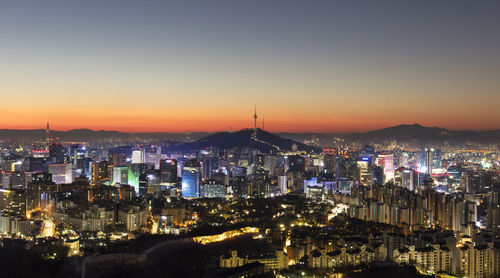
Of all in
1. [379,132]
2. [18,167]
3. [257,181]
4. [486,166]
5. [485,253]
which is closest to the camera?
[485,253]

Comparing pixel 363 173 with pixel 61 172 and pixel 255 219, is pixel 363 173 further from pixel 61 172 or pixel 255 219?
pixel 61 172

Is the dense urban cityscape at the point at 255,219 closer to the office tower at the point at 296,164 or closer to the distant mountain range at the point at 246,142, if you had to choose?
the office tower at the point at 296,164

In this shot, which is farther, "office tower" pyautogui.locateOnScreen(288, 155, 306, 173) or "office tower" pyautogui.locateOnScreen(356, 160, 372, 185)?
"office tower" pyautogui.locateOnScreen(288, 155, 306, 173)

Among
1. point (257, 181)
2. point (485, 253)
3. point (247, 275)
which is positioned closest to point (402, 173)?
point (257, 181)

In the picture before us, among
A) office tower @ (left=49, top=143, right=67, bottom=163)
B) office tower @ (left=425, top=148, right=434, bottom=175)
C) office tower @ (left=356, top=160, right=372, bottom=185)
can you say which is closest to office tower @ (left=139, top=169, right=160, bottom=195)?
office tower @ (left=49, top=143, right=67, bottom=163)

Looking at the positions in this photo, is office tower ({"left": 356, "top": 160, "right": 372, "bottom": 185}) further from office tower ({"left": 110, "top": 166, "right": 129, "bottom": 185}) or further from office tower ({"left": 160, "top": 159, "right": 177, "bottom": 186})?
office tower ({"left": 110, "top": 166, "right": 129, "bottom": 185})

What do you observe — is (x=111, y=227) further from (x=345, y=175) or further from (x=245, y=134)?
(x=245, y=134)

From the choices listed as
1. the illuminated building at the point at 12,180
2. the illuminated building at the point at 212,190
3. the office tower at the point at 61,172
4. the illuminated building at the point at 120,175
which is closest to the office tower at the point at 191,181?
the illuminated building at the point at 212,190

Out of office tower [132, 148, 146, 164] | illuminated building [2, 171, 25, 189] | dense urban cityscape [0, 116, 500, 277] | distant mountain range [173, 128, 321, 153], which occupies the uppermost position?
distant mountain range [173, 128, 321, 153]
